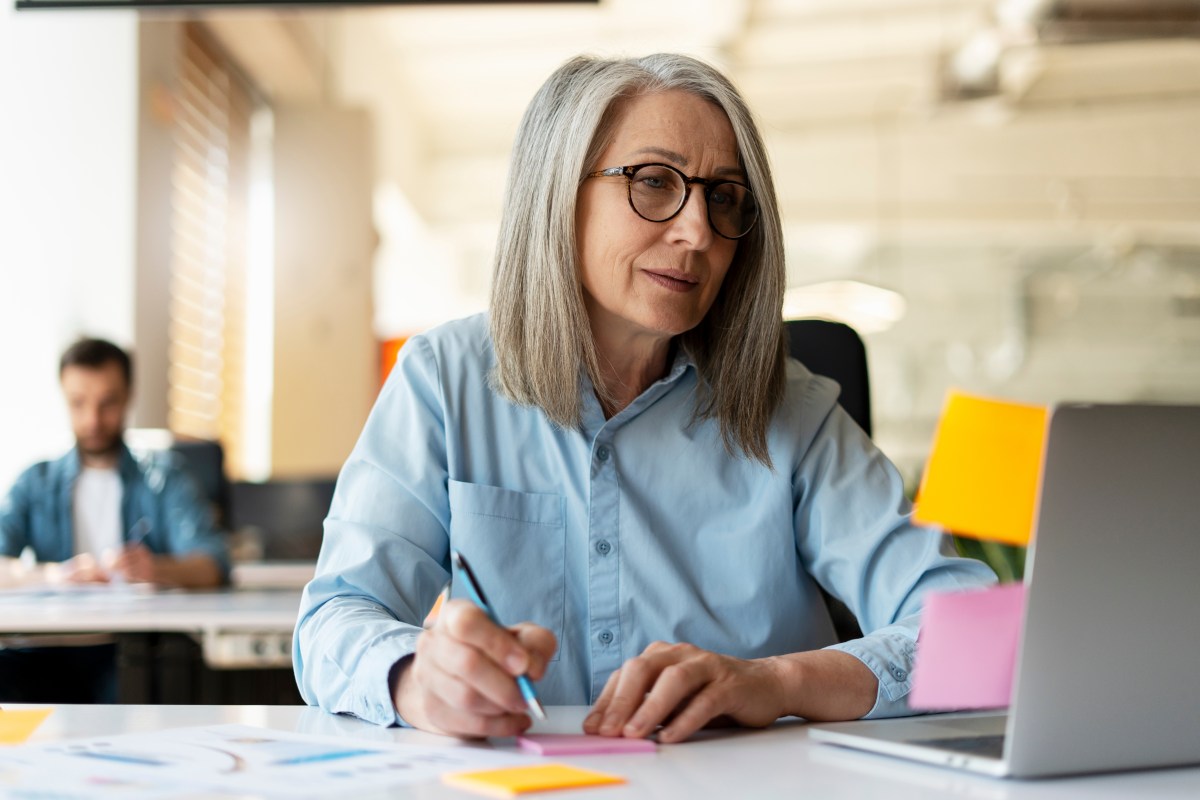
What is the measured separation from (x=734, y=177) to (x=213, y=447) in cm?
266

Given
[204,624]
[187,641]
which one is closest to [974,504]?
[204,624]

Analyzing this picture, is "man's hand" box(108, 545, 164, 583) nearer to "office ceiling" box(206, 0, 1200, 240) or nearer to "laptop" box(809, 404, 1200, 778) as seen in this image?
"laptop" box(809, 404, 1200, 778)

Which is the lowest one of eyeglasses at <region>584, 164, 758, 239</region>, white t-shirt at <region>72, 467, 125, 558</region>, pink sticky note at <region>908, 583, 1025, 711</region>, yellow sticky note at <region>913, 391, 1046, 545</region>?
white t-shirt at <region>72, 467, 125, 558</region>

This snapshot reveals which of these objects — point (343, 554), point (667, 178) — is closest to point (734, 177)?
point (667, 178)

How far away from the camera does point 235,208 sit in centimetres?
611

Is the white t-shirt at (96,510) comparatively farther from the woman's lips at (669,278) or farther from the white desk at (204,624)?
the woman's lips at (669,278)

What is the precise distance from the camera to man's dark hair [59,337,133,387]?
352cm

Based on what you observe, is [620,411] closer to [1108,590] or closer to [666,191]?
[666,191]

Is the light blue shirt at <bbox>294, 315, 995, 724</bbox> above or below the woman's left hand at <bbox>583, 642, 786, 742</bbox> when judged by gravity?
above

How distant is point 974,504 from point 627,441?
2.32 feet

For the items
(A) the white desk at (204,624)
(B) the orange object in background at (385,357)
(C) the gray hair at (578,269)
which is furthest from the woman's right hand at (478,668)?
(B) the orange object in background at (385,357)

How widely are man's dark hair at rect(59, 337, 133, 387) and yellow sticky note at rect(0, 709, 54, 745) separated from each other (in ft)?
8.07

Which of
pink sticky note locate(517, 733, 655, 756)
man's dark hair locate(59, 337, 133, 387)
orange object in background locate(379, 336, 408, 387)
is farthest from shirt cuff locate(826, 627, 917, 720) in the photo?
orange object in background locate(379, 336, 408, 387)

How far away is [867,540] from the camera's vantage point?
4.76ft
